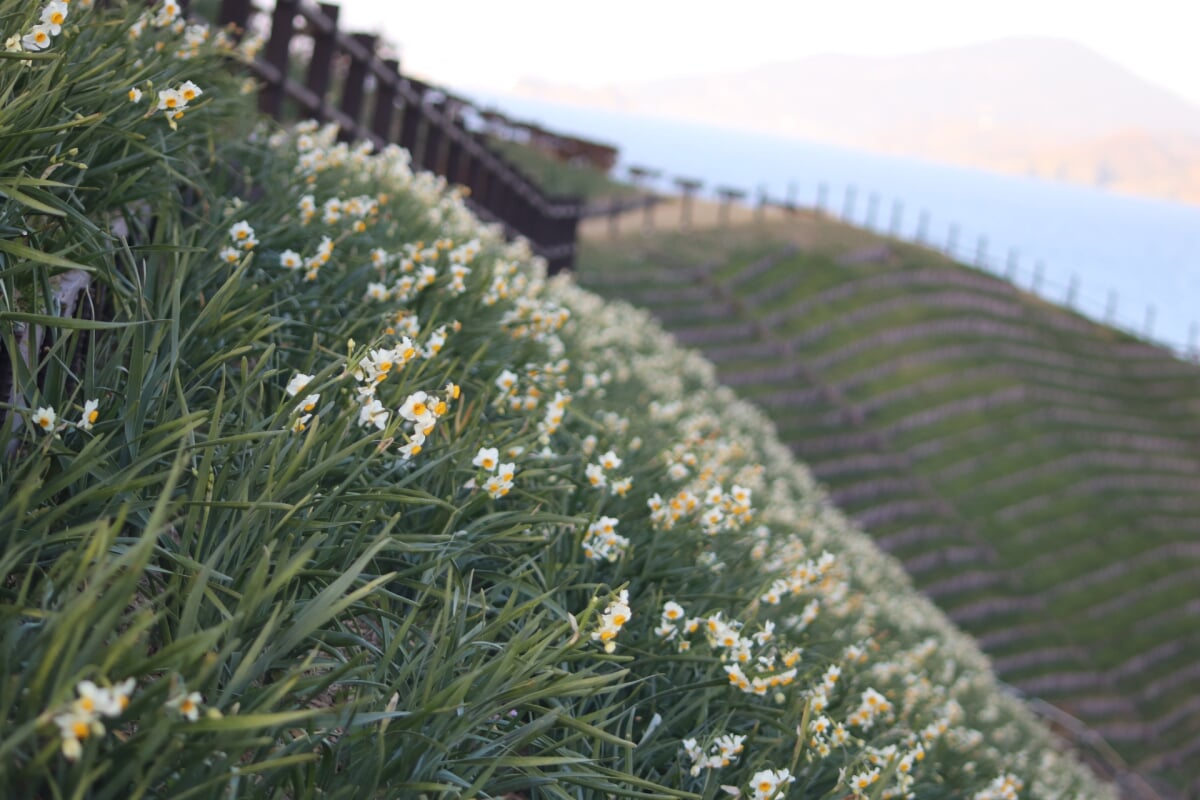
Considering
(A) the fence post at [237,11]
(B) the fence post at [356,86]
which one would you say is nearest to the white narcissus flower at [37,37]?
(A) the fence post at [237,11]

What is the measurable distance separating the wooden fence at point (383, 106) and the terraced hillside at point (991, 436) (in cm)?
2198

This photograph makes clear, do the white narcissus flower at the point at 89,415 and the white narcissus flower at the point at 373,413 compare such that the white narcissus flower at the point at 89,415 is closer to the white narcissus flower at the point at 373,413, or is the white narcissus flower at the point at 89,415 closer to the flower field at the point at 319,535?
the flower field at the point at 319,535

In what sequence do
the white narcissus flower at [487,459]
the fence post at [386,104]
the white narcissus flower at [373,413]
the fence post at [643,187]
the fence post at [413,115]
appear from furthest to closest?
the fence post at [643,187] → the fence post at [413,115] → the fence post at [386,104] → the white narcissus flower at [487,459] → the white narcissus flower at [373,413]

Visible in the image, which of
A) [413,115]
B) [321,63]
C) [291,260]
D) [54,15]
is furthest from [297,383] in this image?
[413,115]

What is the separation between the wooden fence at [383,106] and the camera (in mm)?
7203

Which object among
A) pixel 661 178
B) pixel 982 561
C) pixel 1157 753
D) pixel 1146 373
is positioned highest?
pixel 661 178

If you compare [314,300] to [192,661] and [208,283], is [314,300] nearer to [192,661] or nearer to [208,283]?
[208,283]

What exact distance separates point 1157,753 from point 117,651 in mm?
38940

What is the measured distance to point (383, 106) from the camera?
956 cm

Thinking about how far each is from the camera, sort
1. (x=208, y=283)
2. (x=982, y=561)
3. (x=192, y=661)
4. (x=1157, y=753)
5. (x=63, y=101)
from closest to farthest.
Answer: (x=192, y=661) → (x=63, y=101) → (x=208, y=283) → (x=1157, y=753) → (x=982, y=561)

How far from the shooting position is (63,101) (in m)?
2.84

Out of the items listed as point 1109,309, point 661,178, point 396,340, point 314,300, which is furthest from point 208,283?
point 1109,309

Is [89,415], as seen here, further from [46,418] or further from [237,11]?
[237,11]

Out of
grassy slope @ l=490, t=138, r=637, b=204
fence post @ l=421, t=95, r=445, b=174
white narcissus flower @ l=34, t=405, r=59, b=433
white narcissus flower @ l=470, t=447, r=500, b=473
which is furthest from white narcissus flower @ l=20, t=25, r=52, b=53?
grassy slope @ l=490, t=138, r=637, b=204
